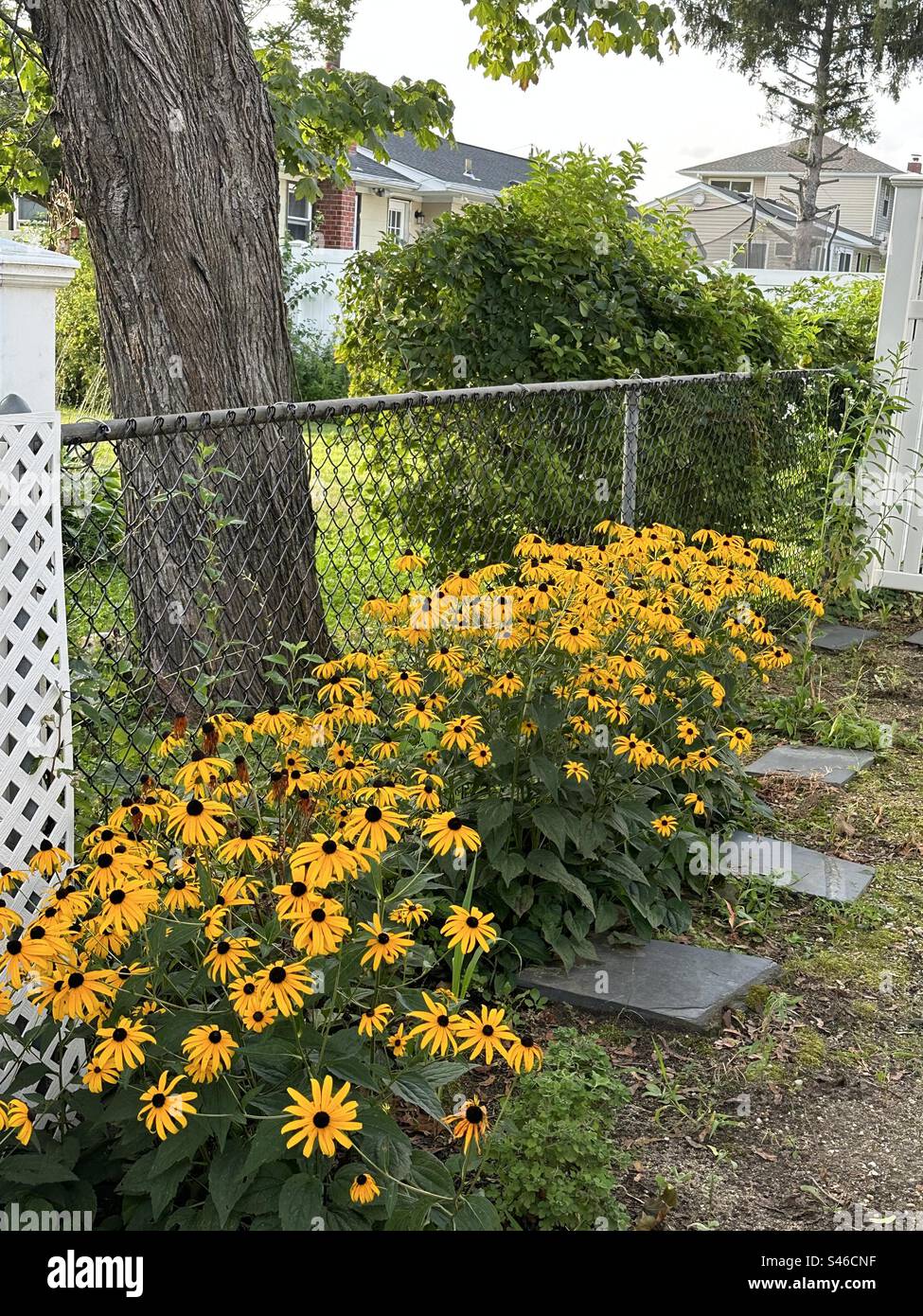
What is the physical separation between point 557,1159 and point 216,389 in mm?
2913

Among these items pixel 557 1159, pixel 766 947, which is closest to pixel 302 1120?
pixel 557 1159

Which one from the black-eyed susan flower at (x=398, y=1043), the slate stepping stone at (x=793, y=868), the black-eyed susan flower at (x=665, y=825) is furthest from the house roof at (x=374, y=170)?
the black-eyed susan flower at (x=398, y=1043)

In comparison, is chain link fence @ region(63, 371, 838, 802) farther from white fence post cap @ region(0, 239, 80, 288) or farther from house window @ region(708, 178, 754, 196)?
house window @ region(708, 178, 754, 196)

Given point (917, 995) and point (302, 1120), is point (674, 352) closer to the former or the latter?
point (917, 995)

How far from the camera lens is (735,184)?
153 feet

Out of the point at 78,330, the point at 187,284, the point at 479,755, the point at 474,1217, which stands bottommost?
the point at 474,1217

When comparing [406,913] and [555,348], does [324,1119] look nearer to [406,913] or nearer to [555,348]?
[406,913]

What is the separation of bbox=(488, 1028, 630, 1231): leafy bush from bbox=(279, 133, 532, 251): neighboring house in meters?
21.5

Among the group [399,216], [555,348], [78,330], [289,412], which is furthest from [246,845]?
[399,216]

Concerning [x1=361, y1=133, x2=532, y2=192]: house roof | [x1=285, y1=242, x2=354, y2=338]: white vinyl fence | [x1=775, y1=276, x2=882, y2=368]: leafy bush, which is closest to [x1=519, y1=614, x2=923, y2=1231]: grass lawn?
[x1=775, y1=276, x2=882, y2=368]: leafy bush

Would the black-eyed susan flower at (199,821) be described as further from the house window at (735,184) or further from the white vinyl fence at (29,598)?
the house window at (735,184)

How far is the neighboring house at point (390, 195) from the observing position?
23734 mm

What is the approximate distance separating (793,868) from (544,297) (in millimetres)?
3186

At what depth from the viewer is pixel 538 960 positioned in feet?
10.8
